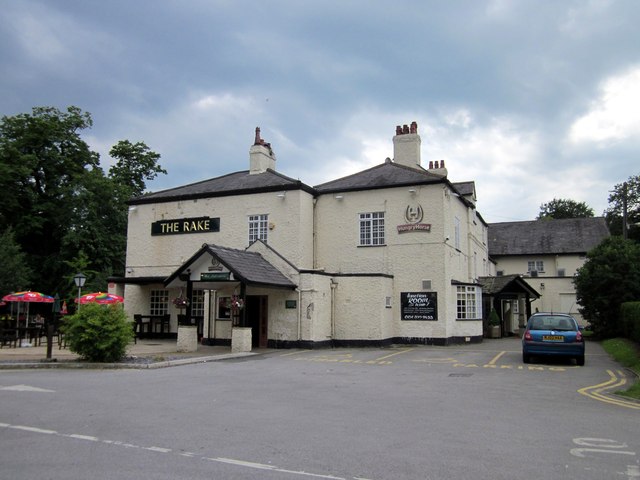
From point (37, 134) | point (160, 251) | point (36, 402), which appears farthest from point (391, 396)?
point (37, 134)

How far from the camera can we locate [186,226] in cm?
2858

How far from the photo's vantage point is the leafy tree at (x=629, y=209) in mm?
54156

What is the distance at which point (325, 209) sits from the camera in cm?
2700

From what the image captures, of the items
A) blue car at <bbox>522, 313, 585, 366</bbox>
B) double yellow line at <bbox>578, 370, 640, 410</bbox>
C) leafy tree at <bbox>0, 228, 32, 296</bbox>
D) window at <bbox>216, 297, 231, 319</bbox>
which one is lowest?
double yellow line at <bbox>578, 370, 640, 410</bbox>

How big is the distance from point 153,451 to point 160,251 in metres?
23.8

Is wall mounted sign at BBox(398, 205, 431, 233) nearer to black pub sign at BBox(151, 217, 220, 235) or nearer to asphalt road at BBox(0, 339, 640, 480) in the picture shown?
black pub sign at BBox(151, 217, 220, 235)

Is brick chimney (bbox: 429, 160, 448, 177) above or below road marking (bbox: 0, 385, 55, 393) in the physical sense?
above

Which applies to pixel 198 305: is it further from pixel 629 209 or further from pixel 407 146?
pixel 629 209

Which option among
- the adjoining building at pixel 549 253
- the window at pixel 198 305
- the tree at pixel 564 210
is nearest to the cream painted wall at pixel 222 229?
the window at pixel 198 305

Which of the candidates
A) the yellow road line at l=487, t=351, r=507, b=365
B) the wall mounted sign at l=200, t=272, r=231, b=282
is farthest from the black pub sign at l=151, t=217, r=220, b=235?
the yellow road line at l=487, t=351, r=507, b=365

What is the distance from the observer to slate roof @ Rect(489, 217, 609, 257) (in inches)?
1820

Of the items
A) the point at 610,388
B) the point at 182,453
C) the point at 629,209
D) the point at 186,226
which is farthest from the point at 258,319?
the point at 629,209

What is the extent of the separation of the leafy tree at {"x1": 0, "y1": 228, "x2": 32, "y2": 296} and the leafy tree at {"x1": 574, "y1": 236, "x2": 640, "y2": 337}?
31.6 m

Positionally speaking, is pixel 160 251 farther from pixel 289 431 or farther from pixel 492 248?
pixel 492 248
